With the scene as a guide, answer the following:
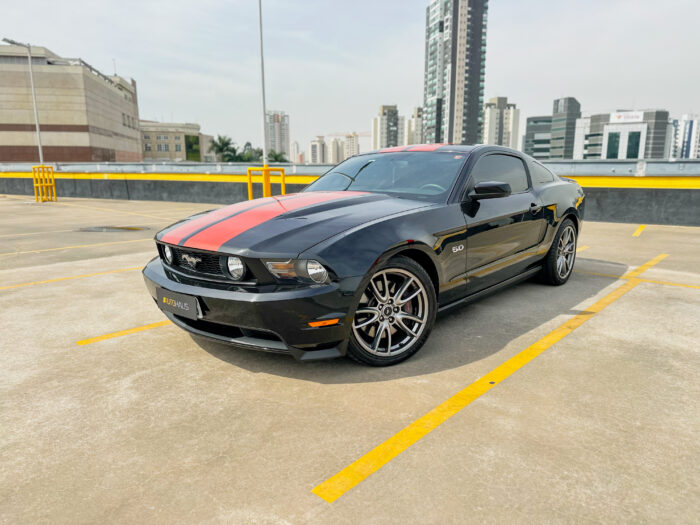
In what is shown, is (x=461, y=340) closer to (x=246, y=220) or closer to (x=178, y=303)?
(x=246, y=220)

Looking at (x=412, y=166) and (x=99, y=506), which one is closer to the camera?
(x=99, y=506)

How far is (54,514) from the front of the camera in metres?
1.90

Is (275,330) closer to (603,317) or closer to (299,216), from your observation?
(299,216)

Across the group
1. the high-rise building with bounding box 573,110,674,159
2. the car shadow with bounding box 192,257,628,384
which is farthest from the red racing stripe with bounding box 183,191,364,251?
the high-rise building with bounding box 573,110,674,159

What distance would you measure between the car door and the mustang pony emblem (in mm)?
1978

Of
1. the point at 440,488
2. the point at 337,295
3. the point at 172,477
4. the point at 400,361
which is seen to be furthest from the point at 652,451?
the point at 172,477

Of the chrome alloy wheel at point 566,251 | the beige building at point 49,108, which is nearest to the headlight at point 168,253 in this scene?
the chrome alloy wheel at point 566,251

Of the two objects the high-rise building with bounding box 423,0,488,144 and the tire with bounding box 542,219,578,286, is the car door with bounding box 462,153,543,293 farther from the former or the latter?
the high-rise building with bounding box 423,0,488,144

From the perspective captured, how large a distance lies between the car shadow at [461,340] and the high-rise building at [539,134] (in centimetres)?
20732

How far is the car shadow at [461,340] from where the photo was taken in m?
3.19

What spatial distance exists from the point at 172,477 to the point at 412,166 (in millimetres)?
3024

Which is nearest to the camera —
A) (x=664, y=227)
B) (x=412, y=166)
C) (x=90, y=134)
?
(x=412, y=166)

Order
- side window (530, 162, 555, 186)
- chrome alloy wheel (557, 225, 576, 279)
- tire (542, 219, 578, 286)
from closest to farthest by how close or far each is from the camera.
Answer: side window (530, 162, 555, 186) < tire (542, 219, 578, 286) < chrome alloy wheel (557, 225, 576, 279)

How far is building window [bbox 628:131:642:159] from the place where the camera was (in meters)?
174
